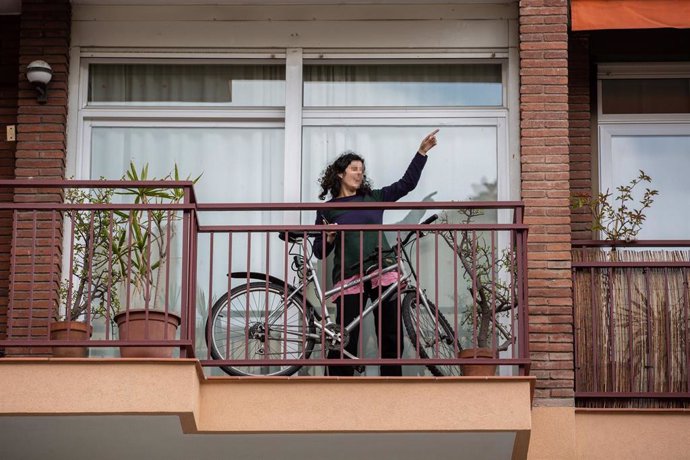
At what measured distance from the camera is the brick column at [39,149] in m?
12.9

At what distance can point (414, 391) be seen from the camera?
1131 cm

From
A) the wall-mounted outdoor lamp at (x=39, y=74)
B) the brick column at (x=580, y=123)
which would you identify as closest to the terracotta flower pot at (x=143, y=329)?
the wall-mounted outdoor lamp at (x=39, y=74)

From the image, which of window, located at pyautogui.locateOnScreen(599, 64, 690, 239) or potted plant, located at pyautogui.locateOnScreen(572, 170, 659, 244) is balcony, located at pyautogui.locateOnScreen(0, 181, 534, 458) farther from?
window, located at pyautogui.locateOnScreen(599, 64, 690, 239)

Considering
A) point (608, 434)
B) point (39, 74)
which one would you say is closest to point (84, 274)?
point (39, 74)

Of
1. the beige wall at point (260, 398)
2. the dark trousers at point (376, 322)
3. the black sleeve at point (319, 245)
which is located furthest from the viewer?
the black sleeve at point (319, 245)

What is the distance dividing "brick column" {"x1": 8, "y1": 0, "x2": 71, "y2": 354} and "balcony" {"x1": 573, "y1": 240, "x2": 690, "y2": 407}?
159 inches

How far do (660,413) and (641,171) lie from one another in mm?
2724

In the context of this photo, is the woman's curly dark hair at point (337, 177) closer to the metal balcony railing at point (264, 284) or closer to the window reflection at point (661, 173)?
the metal balcony railing at point (264, 284)

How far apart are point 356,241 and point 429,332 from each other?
92cm

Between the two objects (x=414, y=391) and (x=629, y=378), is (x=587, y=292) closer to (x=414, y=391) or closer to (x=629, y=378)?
(x=629, y=378)

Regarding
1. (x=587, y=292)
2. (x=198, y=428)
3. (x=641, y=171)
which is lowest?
(x=198, y=428)

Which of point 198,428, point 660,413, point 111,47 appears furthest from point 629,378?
point 111,47

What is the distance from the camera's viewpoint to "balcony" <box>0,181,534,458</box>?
11.0 meters

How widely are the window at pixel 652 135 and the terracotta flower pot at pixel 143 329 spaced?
4.53m
